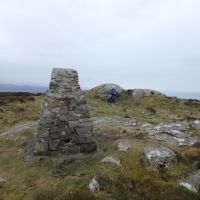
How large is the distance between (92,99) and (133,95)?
231 inches

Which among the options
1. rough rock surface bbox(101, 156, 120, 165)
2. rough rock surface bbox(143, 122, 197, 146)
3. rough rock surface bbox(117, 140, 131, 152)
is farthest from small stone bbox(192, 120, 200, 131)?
rough rock surface bbox(101, 156, 120, 165)

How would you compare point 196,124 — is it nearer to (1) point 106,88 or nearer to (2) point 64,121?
(2) point 64,121

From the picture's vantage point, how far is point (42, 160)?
20656 millimetres

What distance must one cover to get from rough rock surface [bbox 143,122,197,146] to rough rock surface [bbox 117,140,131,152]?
332 cm

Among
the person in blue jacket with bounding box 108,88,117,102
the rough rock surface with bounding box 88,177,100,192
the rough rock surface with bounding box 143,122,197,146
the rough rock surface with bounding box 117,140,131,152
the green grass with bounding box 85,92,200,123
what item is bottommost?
the rough rock surface with bounding box 88,177,100,192

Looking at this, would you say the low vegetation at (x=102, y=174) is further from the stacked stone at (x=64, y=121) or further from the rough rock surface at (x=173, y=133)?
the stacked stone at (x=64, y=121)

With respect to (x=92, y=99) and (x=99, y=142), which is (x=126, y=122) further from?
(x=92, y=99)

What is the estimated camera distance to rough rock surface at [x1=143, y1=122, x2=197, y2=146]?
24359mm

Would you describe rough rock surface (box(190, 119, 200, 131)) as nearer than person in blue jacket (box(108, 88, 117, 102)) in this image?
Yes

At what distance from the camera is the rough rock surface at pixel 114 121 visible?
29.1 m

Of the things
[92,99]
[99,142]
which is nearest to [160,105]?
[92,99]

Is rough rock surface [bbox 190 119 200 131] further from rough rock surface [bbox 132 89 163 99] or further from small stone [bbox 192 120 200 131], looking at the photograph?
rough rock surface [bbox 132 89 163 99]

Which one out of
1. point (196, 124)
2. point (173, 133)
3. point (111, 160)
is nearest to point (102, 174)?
point (111, 160)

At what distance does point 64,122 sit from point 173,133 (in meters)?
9.50
